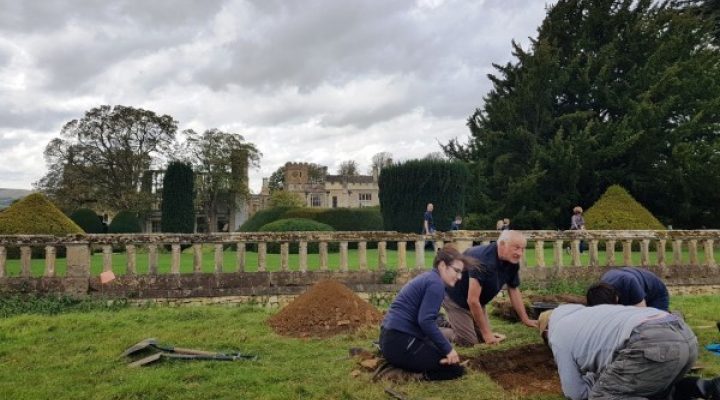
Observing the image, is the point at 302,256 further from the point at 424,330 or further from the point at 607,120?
the point at 607,120

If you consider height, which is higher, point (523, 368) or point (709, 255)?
point (709, 255)

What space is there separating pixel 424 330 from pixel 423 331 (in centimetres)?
6

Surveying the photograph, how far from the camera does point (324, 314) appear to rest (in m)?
7.59

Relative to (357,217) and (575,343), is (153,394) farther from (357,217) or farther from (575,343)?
(357,217)

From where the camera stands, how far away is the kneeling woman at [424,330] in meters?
4.89

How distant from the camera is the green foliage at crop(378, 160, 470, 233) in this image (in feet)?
79.4

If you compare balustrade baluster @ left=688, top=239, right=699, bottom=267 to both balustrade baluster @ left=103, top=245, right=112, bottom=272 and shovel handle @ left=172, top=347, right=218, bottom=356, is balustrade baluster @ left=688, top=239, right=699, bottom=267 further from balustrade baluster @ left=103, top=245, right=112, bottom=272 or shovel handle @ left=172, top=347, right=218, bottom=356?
balustrade baluster @ left=103, top=245, right=112, bottom=272

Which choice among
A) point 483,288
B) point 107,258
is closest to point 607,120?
point 483,288

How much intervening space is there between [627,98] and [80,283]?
25.5 metres

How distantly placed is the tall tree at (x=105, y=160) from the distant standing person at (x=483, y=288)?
41180mm

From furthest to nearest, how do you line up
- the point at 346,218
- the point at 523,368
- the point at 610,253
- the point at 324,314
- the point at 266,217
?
the point at 266,217 → the point at 346,218 → the point at 610,253 → the point at 324,314 → the point at 523,368

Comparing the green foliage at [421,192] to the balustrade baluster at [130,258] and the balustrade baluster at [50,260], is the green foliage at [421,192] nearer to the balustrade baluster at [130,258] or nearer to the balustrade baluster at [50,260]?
the balustrade baluster at [130,258]

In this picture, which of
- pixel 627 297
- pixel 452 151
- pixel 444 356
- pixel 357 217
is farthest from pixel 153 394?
pixel 452 151

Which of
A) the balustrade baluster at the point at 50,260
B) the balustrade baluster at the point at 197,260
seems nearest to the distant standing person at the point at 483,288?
the balustrade baluster at the point at 197,260
